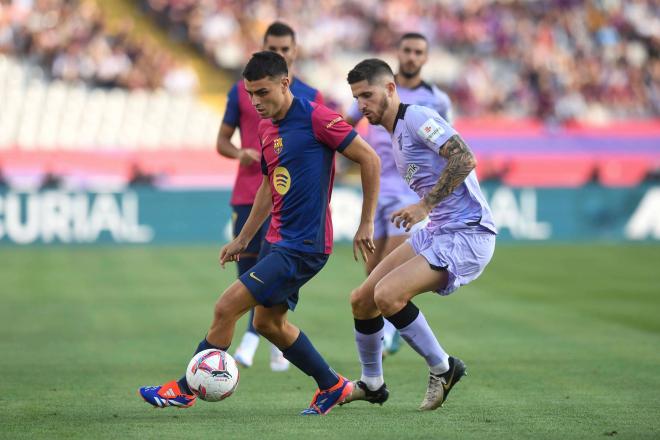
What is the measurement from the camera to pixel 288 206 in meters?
6.96

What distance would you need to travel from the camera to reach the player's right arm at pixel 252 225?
23.7ft

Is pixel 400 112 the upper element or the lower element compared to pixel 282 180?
upper

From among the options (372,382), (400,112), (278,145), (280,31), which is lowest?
(372,382)

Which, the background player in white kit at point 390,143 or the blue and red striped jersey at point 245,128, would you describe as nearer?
the blue and red striped jersey at point 245,128

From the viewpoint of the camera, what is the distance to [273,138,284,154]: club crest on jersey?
6964 millimetres

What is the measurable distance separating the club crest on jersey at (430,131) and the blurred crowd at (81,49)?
20.2 meters

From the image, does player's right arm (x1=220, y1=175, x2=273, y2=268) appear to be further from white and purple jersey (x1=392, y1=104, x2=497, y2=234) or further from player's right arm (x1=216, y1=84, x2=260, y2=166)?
player's right arm (x1=216, y1=84, x2=260, y2=166)

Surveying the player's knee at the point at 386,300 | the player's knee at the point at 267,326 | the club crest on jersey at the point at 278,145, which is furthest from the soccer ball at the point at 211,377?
the club crest on jersey at the point at 278,145

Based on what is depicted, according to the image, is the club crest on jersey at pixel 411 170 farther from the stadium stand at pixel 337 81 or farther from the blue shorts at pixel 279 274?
the stadium stand at pixel 337 81

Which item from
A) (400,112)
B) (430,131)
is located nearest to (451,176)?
(430,131)

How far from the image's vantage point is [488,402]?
7.43 m

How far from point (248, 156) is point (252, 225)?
1.57 meters

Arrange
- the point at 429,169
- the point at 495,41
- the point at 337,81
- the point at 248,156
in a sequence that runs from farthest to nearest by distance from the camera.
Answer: the point at 495,41, the point at 337,81, the point at 248,156, the point at 429,169

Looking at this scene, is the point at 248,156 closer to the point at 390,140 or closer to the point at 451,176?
the point at 390,140
